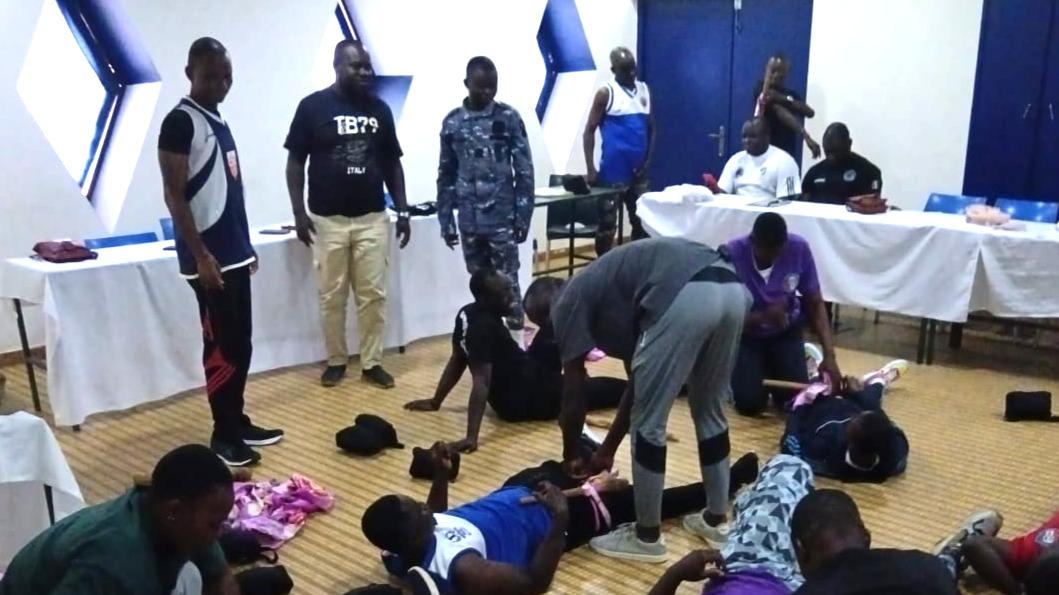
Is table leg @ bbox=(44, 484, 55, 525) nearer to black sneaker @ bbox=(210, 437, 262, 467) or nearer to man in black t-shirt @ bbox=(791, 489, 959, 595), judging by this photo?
black sneaker @ bbox=(210, 437, 262, 467)

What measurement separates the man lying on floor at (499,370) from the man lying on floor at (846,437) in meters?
0.83

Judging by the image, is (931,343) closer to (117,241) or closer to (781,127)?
(781,127)

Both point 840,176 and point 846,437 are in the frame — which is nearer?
point 846,437

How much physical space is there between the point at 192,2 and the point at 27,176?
4.23ft

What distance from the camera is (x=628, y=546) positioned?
297cm

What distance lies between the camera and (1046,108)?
6055 millimetres

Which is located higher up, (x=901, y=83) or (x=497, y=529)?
(x=901, y=83)

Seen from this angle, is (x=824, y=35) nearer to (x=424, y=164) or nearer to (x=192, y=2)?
(x=424, y=164)

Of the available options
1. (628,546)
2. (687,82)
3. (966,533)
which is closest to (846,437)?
(966,533)

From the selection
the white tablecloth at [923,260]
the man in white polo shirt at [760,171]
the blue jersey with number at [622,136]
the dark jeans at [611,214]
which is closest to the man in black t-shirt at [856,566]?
the white tablecloth at [923,260]

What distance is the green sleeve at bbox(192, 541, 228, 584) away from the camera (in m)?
1.90

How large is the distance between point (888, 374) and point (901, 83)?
2957 mm

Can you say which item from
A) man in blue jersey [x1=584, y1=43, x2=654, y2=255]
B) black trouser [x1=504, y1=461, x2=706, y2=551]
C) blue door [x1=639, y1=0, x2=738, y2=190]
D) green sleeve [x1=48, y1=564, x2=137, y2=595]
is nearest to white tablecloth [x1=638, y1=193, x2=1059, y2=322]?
man in blue jersey [x1=584, y1=43, x2=654, y2=255]

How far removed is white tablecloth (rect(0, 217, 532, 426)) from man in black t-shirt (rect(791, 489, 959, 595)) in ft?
10.4
